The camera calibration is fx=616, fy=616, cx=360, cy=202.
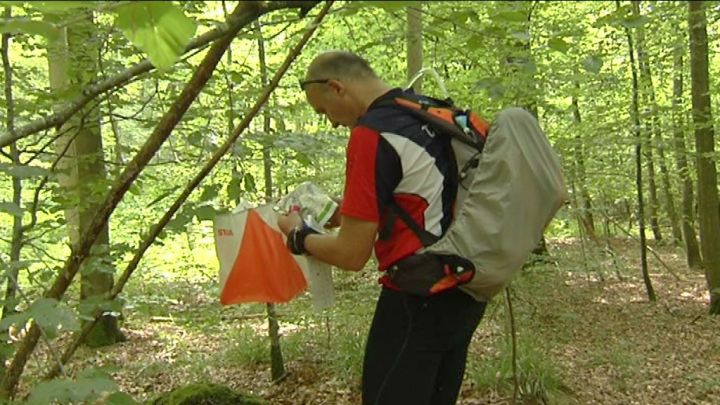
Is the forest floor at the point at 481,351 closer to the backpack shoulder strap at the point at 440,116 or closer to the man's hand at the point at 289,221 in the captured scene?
the man's hand at the point at 289,221

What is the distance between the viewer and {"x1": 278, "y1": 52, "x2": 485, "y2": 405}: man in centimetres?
190

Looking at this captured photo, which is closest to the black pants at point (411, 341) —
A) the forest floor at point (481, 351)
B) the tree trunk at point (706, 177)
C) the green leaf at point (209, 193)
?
the green leaf at point (209, 193)

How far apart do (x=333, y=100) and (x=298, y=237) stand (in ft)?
1.64

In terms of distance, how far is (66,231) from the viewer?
6234 mm

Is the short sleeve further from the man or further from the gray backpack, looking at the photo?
the gray backpack

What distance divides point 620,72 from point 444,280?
7.79 metres

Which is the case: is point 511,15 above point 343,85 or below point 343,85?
above

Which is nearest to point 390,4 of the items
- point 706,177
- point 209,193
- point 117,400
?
point 117,400

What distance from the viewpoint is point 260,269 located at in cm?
267

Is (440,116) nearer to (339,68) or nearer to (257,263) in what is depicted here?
(339,68)

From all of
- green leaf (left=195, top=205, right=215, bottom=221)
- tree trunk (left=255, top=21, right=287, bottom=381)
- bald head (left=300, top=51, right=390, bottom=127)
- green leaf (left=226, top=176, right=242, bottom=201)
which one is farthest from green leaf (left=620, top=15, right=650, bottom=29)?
tree trunk (left=255, top=21, right=287, bottom=381)

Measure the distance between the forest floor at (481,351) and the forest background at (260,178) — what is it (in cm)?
3

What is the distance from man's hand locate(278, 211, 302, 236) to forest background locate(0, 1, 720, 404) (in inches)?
15.4

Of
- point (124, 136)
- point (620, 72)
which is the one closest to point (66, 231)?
point (124, 136)
